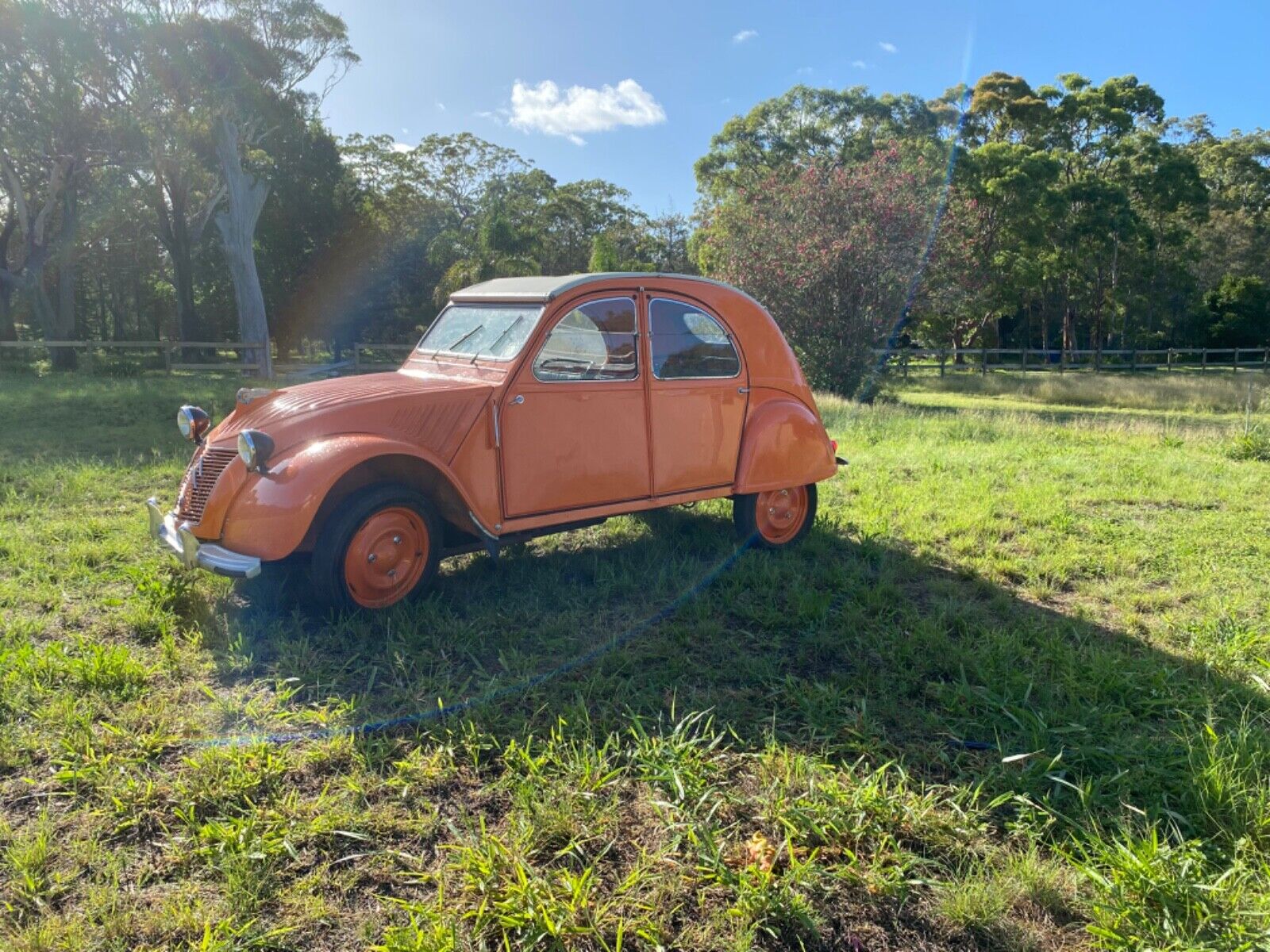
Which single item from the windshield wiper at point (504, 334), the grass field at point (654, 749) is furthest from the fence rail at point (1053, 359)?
the windshield wiper at point (504, 334)

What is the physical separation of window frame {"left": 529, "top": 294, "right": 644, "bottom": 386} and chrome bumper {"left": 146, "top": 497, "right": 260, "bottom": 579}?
1.71 meters

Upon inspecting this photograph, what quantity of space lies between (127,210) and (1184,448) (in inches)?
1258

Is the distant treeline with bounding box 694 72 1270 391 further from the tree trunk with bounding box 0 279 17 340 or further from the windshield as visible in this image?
the tree trunk with bounding box 0 279 17 340

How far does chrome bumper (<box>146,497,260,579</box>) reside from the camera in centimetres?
348

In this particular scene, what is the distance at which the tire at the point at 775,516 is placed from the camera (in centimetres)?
520

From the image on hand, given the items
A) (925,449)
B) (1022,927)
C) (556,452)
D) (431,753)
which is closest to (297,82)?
(925,449)

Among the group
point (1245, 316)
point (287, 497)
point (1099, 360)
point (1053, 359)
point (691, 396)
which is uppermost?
point (1245, 316)

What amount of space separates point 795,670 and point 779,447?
6.40 feet

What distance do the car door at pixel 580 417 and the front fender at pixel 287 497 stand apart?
76 centimetres

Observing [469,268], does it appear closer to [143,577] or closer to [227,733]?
[143,577]

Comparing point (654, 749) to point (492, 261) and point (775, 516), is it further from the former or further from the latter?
point (492, 261)

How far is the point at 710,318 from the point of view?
16.2 ft

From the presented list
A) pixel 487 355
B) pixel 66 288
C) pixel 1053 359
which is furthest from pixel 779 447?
pixel 1053 359

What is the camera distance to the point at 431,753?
2.87m
